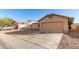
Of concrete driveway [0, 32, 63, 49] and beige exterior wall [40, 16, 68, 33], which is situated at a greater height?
beige exterior wall [40, 16, 68, 33]

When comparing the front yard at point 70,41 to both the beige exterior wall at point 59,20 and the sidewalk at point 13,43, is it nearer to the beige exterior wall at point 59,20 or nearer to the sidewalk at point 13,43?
the beige exterior wall at point 59,20

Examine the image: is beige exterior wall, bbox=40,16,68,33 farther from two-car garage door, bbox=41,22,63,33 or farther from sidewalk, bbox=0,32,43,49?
sidewalk, bbox=0,32,43,49

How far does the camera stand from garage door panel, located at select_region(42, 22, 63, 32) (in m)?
3.56

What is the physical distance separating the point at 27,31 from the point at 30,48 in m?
0.37

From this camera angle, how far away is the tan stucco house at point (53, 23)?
349cm

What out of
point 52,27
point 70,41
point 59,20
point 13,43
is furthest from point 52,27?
point 13,43

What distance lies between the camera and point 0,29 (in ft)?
11.8

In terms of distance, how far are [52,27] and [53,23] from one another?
0.30 feet

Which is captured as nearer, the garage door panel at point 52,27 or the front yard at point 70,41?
the front yard at point 70,41

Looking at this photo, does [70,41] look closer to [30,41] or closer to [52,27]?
[52,27]

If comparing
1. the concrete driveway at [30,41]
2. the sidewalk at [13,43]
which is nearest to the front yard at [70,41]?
the concrete driveway at [30,41]

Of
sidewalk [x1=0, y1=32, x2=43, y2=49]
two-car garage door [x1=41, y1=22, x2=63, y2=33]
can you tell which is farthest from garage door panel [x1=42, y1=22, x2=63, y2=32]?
sidewalk [x1=0, y1=32, x2=43, y2=49]
